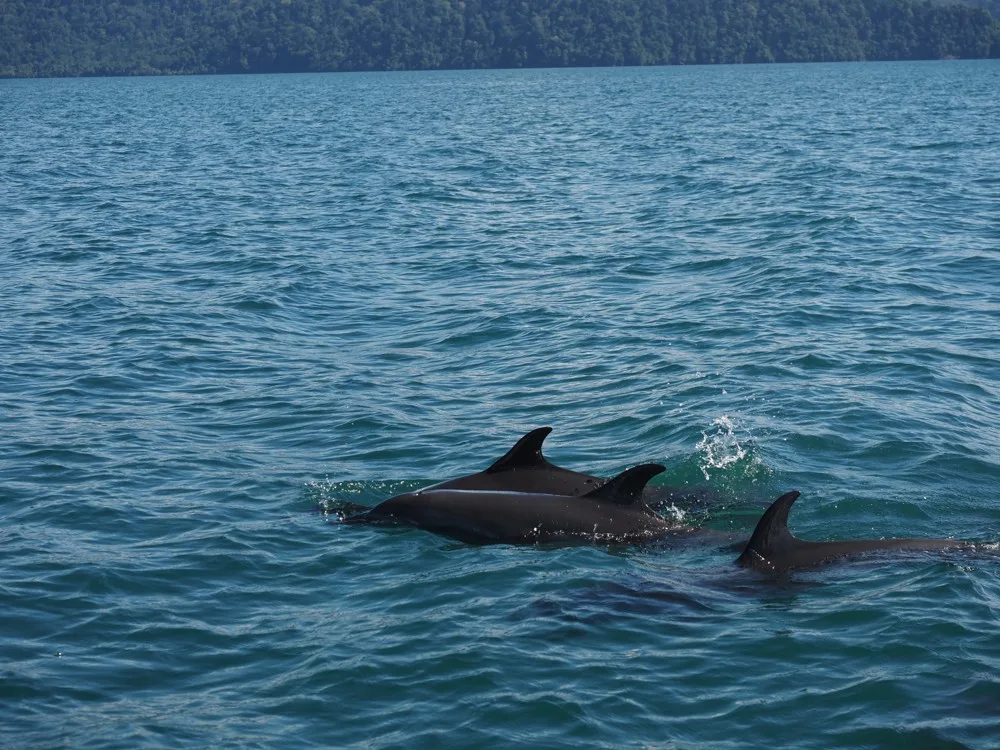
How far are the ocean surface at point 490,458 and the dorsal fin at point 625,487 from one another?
0.58 metres

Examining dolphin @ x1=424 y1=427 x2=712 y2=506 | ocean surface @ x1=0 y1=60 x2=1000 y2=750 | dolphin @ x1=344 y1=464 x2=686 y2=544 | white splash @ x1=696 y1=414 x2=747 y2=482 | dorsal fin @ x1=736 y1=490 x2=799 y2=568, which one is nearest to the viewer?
ocean surface @ x1=0 y1=60 x2=1000 y2=750

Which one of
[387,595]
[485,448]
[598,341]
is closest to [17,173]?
[598,341]

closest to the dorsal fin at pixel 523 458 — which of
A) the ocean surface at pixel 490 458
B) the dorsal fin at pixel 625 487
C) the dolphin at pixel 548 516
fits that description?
the dolphin at pixel 548 516

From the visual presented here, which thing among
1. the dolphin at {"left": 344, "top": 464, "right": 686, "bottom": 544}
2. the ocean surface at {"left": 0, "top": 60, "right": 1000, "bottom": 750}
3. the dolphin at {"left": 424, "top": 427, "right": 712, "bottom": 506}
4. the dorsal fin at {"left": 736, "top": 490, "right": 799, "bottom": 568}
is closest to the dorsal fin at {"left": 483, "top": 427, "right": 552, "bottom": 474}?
the dolphin at {"left": 424, "top": 427, "right": 712, "bottom": 506}

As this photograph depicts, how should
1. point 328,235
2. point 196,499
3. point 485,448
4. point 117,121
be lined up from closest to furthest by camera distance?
point 196,499
point 485,448
point 328,235
point 117,121

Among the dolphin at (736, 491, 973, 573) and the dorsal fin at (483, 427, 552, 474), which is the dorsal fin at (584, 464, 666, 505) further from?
the dolphin at (736, 491, 973, 573)

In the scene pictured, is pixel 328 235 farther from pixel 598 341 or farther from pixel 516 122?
pixel 516 122

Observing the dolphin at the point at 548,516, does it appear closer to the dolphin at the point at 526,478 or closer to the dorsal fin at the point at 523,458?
the dolphin at the point at 526,478

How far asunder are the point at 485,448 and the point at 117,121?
79529mm

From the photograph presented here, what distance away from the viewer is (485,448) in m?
15.2

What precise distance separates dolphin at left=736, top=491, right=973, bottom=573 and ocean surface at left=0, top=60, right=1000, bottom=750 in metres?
0.17

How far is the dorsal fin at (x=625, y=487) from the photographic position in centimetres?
1191

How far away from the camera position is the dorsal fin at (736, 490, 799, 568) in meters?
10.8

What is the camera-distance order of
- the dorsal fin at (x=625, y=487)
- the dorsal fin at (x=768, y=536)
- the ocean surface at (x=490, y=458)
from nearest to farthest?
the ocean surface at (x=490, y=458) → the dorsal fin at (x=768, y=536) → the dorsal fin at (x=625, y=487)
